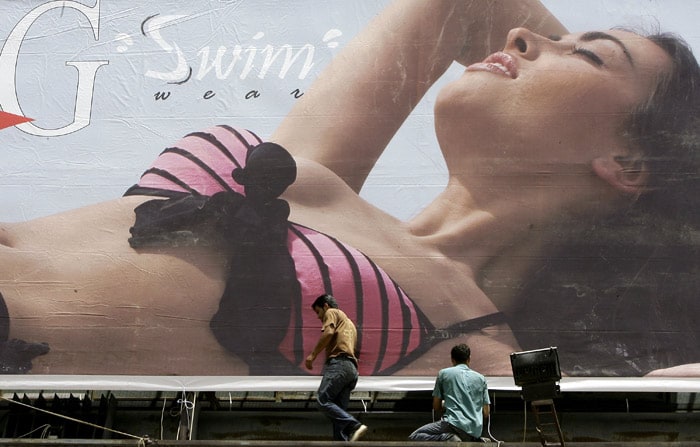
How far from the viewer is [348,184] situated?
305 inches

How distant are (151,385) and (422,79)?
9.56 ft

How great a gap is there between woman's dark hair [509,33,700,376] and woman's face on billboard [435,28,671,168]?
240 millimetres

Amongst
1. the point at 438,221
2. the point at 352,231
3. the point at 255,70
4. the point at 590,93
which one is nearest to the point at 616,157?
the point at 590,93

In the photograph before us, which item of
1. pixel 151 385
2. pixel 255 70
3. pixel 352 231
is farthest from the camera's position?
pixel 255 70

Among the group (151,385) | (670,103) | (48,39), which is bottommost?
(151,385)

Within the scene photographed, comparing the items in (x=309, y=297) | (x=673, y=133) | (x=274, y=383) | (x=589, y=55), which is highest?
(x=589, y=55)

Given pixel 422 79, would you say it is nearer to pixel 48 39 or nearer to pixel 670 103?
pixel 670 103

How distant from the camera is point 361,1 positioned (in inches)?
328

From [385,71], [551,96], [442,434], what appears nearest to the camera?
[442,434]

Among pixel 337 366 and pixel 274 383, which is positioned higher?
pixel 337 366

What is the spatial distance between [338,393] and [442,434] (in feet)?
2.32

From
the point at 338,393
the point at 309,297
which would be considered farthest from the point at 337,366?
the point at 309,297

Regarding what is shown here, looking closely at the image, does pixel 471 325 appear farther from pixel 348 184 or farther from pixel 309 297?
pixel 348 184

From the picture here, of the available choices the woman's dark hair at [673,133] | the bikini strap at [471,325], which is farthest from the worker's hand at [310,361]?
the woman's dark hair at [673,133]
